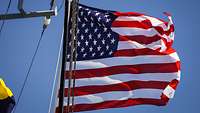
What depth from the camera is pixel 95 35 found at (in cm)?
1474

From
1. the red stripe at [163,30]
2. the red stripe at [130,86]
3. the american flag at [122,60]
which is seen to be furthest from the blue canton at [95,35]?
the red stripe at [163,30]

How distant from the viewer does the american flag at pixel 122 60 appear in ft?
45.5

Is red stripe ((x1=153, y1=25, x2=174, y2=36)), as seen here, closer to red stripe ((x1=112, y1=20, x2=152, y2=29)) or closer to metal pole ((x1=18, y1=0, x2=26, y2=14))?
red stripe ((x1=112, y1=20, x2=152, y2=29))

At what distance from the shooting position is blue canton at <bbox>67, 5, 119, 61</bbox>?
14445 mm

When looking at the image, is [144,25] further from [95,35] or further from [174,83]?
[174,83]

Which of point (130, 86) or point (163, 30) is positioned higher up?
point (163, 30)

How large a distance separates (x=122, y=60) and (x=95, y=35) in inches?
51.5

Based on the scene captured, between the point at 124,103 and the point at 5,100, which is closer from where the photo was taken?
the point at 124,103

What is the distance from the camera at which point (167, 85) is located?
46.6 ft

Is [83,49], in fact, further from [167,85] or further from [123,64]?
[167,85]

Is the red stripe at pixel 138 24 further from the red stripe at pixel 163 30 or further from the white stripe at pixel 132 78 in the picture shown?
the white stripe at pixel 132 78

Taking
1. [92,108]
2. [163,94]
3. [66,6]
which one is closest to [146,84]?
[163,94]

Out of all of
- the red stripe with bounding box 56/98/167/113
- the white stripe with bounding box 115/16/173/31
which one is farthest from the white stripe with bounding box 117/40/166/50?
the red stripe with bounding box 56/98/167/113

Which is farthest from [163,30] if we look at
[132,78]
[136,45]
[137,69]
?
[132,78]
